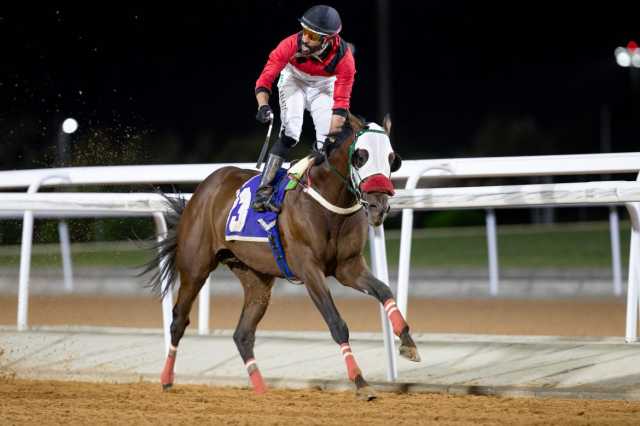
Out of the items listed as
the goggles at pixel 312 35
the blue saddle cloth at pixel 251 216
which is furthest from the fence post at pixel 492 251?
the goggles at pixel 312 35

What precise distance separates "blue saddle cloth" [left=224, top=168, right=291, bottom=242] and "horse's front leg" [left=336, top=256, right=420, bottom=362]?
55 centimetres

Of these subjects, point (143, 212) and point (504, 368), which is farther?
point (143, 212)

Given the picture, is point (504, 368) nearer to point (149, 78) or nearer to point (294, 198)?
point (294, 198)

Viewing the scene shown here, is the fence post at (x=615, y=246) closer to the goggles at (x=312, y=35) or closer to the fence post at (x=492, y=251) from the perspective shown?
the fence post at (x=492, y=251)

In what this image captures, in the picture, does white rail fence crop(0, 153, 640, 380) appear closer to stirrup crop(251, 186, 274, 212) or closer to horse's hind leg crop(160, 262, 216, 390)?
horse's hind leg crop(160, 262, 216, 390)

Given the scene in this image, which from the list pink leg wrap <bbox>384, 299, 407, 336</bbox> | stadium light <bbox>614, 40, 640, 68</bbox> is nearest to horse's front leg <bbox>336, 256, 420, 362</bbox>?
pink leg wrap <bbox>384, 299, 407, 336</bbox>

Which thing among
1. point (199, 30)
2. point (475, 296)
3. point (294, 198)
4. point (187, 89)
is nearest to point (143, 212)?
point (294, 198)

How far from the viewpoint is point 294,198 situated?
5.68 metres

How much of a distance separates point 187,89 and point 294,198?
2931 centimetres

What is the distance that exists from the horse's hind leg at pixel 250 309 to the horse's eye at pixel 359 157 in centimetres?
142

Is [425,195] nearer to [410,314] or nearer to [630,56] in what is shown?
[410,314]

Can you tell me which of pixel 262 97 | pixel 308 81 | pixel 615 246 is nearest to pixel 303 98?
pixel 308 81

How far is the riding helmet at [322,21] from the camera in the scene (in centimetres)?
557

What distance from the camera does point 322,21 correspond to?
18.3 feet
